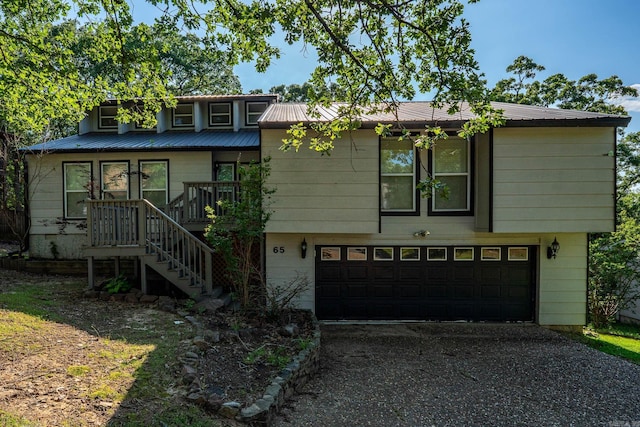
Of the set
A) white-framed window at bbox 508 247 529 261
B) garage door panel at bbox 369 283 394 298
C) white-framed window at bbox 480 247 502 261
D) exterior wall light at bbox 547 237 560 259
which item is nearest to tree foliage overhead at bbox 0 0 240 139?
garage door panel at bbox 369 283 394 298

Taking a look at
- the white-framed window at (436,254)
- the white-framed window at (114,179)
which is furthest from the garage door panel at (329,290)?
the white-framed window at (114,179)

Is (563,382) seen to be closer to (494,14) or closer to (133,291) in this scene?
(494,14)

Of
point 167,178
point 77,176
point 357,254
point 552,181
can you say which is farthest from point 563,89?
point 77,176

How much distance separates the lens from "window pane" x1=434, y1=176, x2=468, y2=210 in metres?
8.02

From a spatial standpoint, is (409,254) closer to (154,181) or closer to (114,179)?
(154,181)

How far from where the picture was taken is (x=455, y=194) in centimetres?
803

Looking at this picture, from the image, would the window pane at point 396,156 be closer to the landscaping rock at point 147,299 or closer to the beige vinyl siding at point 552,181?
the beige vinyl siding at point 552,181

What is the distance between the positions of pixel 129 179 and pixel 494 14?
1113 centimetres

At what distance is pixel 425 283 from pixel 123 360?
21.5 feet

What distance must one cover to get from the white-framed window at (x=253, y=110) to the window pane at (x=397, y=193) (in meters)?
7.40

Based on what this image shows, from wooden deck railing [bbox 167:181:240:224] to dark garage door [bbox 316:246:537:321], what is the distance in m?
2.80

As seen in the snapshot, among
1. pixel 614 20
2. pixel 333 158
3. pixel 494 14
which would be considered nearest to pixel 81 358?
pixel 333 158

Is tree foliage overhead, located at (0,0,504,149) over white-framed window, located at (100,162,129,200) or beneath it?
over

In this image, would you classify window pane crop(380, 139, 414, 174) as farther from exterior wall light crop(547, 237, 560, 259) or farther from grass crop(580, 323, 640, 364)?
grass crop(580, 323, 640, 364)
